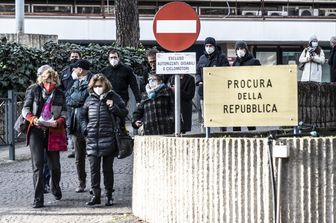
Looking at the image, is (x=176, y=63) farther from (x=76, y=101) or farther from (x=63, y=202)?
(x=63, y=202)

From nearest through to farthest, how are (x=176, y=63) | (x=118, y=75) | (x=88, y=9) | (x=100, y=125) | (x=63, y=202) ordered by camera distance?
(x=176, y=63) → (x=100, y=125) → (x=63, y=202) → (x=118, y=75) → (x=88, y=9)

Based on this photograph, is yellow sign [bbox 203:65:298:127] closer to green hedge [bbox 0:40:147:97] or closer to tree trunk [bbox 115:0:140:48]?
green hedge [bbox 0:40:147:97]

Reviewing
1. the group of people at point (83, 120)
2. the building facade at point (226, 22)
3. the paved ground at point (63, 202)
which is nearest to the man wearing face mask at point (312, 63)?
the paved ground at point (63, 202)

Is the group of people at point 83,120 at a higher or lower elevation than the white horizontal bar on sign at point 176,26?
lower

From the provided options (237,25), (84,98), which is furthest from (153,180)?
(237,25)

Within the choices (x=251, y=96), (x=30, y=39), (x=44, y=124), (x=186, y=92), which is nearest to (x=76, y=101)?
(x=44, y=124)

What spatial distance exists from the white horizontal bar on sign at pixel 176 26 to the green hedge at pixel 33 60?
956cm

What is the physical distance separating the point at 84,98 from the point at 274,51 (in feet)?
83.8

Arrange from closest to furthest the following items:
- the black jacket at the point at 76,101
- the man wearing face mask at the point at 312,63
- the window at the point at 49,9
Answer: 1. the black jacket at the point at 76,101
2. the man wearing face mask at the point at 312,63
3. the window at the point at 49,9

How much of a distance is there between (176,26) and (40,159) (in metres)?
2.54

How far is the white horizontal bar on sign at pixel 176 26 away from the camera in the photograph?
29.3 feet

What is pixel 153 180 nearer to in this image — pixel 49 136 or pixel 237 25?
pixel 49 136

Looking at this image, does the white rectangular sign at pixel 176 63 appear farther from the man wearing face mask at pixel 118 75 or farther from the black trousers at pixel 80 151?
the man wearing face mask at pixel 118 75

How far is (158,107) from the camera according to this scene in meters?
10.5
